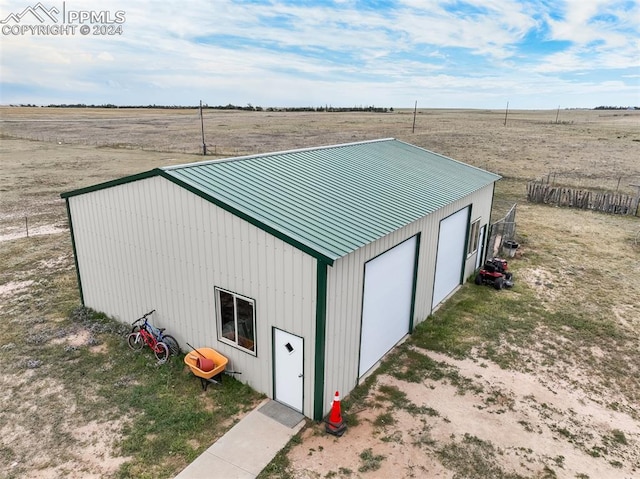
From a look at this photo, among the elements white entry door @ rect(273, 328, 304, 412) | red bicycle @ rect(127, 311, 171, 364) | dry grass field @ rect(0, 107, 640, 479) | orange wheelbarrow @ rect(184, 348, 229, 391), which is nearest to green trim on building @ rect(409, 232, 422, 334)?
dry grass field @ rect(0, 107, 640, 479)

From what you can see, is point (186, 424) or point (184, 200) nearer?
point (186, 424)

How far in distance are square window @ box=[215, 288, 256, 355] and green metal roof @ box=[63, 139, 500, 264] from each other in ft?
6.36

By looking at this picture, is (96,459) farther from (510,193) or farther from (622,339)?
(510,193)

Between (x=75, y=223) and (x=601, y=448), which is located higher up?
(x=75, y=223)

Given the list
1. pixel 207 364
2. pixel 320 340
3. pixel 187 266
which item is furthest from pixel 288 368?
pixel 187 266

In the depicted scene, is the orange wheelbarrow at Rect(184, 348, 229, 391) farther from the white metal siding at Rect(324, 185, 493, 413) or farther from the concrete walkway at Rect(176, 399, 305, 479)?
the white metal siding at Rect(324, 185, 493, 413)

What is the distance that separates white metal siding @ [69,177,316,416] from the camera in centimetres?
805

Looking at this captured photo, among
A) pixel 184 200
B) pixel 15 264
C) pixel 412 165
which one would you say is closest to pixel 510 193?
pixel 412 165

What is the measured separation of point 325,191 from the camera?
1055cm

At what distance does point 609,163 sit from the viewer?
39.9 meters

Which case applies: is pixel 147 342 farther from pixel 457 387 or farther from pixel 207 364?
pixel 457 387

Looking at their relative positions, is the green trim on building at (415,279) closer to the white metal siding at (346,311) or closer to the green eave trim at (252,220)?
the white metal siding at (346,311)

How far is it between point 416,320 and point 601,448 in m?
5.04

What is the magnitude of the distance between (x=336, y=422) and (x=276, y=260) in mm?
3236
